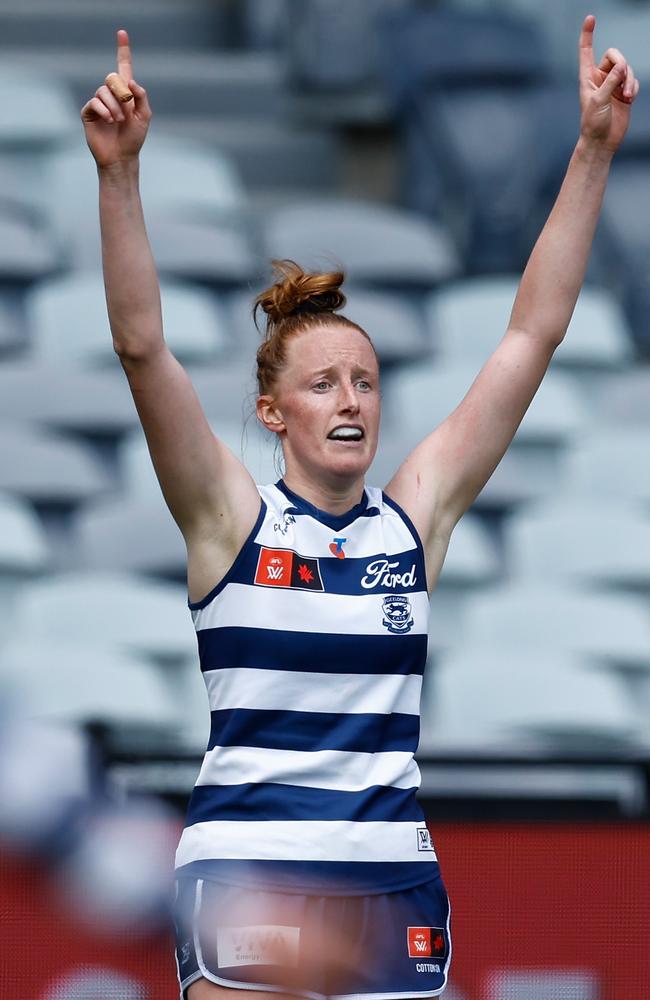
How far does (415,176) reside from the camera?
643 centimetres

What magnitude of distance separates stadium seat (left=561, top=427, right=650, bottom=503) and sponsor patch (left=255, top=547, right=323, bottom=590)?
313 cm

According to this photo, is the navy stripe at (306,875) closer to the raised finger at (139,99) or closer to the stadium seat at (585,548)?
the raised finger at (139,99)

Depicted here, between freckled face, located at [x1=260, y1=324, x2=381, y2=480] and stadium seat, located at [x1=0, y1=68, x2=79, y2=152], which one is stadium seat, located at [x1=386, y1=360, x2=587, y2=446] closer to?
stadium seat, located at [x1=0, y1=68, x2=79, y2=152]

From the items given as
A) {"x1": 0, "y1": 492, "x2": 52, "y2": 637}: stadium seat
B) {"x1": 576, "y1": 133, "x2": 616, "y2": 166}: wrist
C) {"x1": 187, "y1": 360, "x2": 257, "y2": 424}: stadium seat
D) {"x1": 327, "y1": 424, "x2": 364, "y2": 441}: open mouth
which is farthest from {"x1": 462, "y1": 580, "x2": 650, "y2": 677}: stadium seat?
{"x1": 327, "y1": 424, "x2": 364, "y2": 441}: open mouth

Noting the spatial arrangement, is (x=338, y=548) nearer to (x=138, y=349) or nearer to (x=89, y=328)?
(x=138, y=349)

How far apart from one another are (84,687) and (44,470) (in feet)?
3.50

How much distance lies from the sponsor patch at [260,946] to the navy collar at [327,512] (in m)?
0.47

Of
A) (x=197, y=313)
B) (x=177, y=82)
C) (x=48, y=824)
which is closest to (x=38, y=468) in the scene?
(x=197, y=313)

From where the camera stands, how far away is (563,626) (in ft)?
13.8

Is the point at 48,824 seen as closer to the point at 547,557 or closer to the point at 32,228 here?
the point at 547,557

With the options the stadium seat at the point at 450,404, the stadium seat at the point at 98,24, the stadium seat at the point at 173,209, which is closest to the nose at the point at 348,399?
the stadium seat at the point at 450,404

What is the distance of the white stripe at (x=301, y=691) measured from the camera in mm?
1827

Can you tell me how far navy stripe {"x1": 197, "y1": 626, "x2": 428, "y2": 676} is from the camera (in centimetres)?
183

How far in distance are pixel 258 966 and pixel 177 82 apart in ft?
18.0
